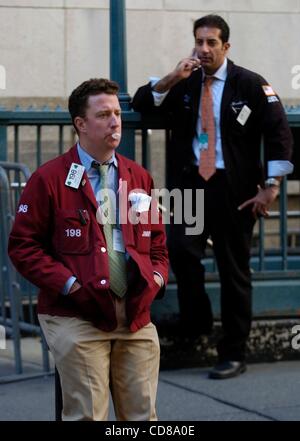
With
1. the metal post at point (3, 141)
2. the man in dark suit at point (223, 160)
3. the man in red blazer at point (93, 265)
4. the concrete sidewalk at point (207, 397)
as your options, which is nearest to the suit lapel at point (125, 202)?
the man in red blazer at point (93, 265)

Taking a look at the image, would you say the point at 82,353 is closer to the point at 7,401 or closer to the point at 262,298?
the point at 7,401

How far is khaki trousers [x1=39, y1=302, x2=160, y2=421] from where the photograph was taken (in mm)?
4746

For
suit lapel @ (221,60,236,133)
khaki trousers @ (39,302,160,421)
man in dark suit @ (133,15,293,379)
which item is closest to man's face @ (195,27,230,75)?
man in dark suit @ (133,15,293,379)

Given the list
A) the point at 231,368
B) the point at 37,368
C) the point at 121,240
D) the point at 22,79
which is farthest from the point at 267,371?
the point at 22,79

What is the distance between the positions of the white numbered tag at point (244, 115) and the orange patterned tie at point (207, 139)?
6.8 inches

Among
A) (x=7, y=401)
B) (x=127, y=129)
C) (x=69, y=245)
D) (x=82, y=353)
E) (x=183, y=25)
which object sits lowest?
(x=7, y=401)

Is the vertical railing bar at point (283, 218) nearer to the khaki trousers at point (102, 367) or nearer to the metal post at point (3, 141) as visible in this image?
the metal post at point (3, 141)

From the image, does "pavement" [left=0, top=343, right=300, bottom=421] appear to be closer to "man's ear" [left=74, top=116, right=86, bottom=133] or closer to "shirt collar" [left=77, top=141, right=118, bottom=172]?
"shirt collar" [left=77, top=141, right=118, bottom=172]

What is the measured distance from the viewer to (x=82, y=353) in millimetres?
4746

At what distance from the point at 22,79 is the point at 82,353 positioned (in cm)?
873

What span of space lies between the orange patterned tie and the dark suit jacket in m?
0.06

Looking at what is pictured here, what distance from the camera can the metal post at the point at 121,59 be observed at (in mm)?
7680

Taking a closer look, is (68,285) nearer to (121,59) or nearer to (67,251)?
(67,251)

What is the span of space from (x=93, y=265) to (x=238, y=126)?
279cm
